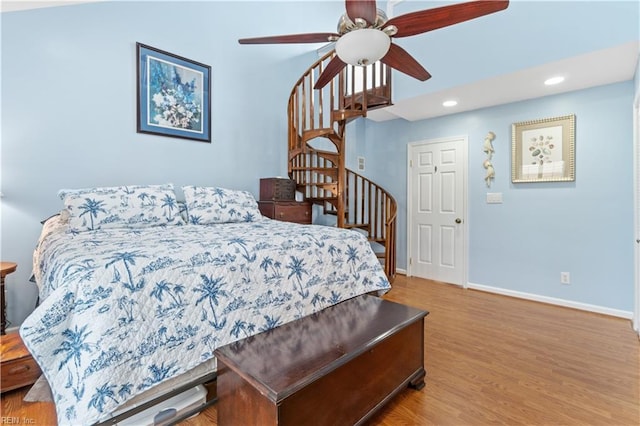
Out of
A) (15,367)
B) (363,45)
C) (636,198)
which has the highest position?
A: (363,45)

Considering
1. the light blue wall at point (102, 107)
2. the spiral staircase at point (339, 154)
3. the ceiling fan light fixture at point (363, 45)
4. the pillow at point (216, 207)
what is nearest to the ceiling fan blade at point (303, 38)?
the ceiling fan light fixture at point (363, 45)

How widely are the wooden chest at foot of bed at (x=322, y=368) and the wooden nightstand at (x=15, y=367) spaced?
117 cm

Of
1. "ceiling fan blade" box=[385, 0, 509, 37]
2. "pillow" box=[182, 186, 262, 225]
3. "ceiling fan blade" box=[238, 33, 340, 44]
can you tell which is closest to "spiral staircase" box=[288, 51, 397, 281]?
"pillow" box=[182, 186, 262, 225]

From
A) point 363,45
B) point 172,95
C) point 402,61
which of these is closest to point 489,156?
point 402,61

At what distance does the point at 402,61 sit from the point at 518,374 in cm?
213

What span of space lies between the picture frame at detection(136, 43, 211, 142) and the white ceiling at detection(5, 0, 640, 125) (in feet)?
2.19

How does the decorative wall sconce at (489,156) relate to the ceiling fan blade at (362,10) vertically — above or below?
below

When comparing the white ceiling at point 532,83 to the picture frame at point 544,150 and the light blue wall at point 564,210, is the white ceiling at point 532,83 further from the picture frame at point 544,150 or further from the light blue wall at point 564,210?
the picture frame at point 544,150

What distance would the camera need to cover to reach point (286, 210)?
3611 mm

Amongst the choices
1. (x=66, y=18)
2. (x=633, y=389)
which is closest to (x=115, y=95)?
(x=66, y=18)

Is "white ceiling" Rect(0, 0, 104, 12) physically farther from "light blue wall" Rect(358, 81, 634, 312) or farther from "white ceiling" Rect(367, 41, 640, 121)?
"light blue wall" Rect(358, 81, 634, 312)

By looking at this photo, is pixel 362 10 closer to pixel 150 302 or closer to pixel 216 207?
pixel 150 302

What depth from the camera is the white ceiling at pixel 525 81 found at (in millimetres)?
2332

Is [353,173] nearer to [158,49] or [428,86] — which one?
[428,86]
